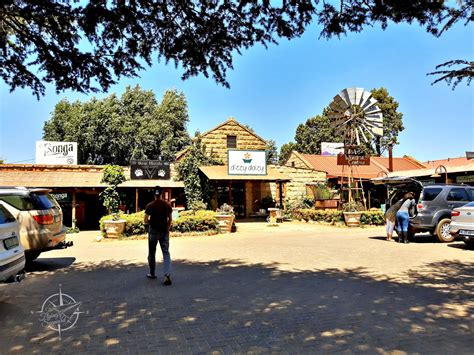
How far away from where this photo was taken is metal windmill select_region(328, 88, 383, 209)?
20125 mm

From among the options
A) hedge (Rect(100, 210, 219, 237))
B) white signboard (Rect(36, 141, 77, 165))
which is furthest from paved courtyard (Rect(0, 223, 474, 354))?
white signboard (Rect(36, 141, 77, 165))

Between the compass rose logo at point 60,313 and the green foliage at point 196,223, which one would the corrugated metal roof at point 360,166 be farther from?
the compass rose logo at point 60,313

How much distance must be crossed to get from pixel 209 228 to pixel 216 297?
409 inches

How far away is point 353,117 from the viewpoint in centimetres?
2053

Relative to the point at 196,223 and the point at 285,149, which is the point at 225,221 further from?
the point at 285,149

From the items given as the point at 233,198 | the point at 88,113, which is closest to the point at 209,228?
the point at 233,198

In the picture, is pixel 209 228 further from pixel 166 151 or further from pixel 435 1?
pixel 166 151

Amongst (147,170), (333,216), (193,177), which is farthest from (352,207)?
(147,170)

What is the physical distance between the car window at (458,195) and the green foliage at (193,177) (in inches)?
518

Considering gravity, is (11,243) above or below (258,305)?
above

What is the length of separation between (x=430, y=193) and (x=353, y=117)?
9196 mm

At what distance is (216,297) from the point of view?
5832mm

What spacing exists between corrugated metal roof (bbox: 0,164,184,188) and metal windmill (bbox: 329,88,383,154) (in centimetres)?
982

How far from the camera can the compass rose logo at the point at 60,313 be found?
4.61m
